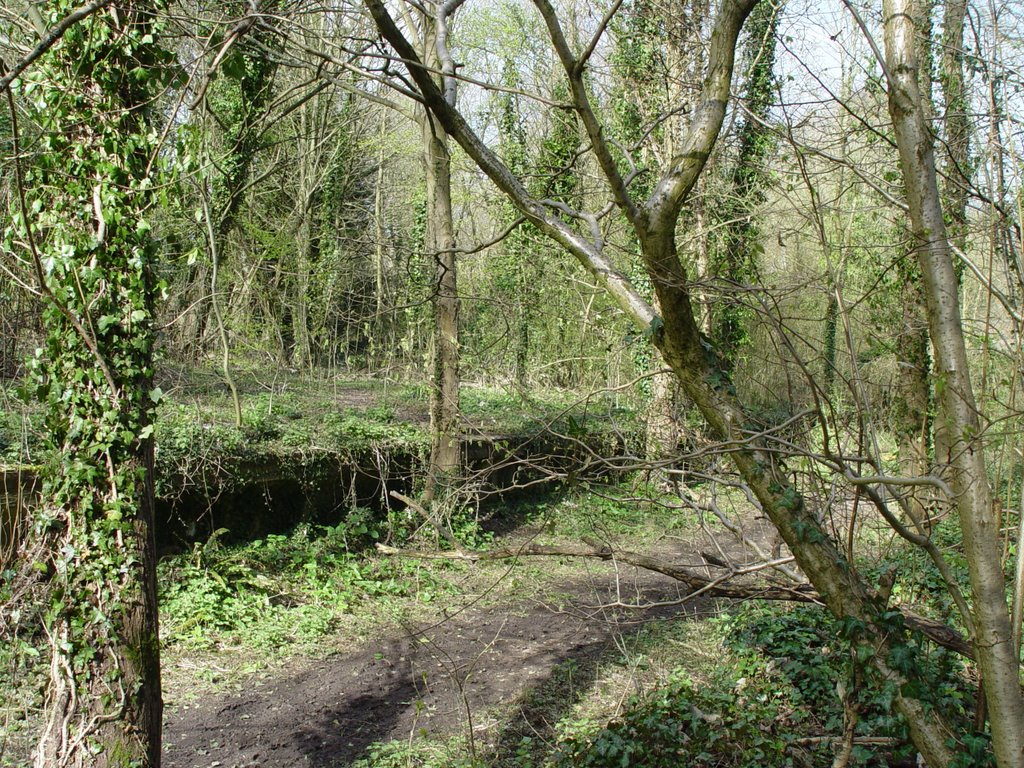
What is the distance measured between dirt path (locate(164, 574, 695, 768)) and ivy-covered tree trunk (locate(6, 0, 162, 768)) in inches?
52.4

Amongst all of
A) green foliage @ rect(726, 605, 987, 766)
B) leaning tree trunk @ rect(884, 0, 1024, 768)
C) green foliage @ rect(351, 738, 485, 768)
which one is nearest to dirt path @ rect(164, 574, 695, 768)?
green foliage @ rect(351, 738, 485, 768)

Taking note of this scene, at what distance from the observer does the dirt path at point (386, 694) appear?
547 cm

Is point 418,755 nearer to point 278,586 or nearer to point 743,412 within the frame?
point 278,586

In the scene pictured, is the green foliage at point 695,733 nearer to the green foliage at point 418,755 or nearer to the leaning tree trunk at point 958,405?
the green foliage at point 418,755

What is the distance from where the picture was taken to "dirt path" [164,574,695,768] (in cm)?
547

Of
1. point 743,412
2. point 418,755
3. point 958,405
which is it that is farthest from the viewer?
point 418,755

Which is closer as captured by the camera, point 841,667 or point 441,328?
point 841,667

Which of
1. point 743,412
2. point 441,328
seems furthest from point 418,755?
point 441,328

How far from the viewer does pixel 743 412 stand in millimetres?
3898

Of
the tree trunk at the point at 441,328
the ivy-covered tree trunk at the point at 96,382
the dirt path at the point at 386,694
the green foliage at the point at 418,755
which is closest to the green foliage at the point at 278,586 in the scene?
the dirt path at the point at 386,694

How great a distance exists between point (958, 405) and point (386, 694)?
4.96 meters

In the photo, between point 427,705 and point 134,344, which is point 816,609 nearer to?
point 427,705

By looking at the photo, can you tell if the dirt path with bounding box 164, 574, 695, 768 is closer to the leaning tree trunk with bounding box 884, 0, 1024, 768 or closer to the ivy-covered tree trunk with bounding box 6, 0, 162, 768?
the ivy-covered tree trunk with bounding box 6, 0, 162, 768

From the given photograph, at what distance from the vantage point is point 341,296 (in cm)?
1566
